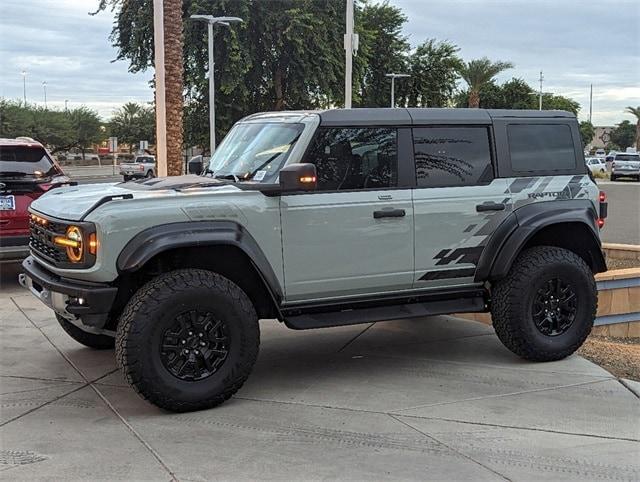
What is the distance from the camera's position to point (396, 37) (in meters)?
44.8

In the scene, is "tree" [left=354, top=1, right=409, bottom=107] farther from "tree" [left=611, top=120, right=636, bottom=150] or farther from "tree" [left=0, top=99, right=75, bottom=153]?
"tree" [left=611, top=120, right=636, bottom=150]

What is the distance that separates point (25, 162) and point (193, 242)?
543cm

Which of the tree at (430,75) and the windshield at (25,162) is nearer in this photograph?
the windshield at (25,162)

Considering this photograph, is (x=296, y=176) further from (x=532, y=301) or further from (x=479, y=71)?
(x=479, y=71)

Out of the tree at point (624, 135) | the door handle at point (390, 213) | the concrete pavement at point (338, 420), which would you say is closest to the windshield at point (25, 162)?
the concrete pavement at point (338, 420)

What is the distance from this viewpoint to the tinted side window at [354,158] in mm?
5062

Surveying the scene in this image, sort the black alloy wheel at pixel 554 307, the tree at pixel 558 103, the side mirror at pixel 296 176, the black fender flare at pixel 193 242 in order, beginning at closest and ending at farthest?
the black fender flare at pixel 193 242
the side mirror at pixel 296 176
the black alloy wheel at pixel 554 307
the tree at pixel 558 103

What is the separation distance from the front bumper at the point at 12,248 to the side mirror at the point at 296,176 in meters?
4.98

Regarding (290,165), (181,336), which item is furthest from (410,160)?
(181,336)

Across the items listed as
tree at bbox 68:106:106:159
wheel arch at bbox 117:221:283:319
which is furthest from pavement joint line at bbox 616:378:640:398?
tree at bbox 68:106:106:159

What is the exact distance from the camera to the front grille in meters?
4.58

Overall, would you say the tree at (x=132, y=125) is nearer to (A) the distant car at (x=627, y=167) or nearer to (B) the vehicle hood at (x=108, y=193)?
(A) the distant car at (x=627, y=167)

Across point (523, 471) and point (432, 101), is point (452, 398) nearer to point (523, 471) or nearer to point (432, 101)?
point (523, 471)

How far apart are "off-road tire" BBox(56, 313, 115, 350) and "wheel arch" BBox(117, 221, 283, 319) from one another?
1.47m
